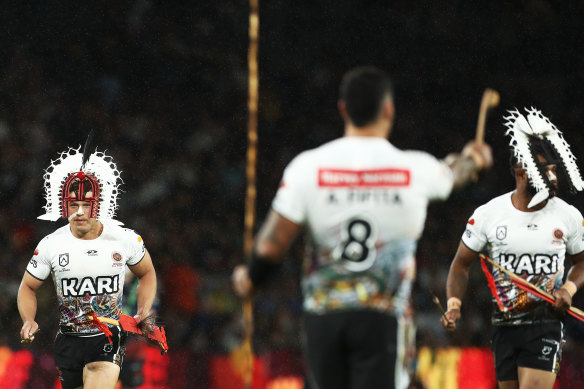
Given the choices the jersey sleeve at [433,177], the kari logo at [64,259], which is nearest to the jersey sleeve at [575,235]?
the jersey sleeve at [433,177]

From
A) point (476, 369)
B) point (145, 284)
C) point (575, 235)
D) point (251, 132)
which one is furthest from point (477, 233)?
point (251, 132)

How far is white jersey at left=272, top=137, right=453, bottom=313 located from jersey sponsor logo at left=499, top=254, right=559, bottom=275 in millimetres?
2683

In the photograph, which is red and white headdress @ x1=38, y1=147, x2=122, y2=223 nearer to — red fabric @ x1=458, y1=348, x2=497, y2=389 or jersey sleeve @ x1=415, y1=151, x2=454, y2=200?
jersey sleeve @ x1=415, y1=151, x2=454, y2=200

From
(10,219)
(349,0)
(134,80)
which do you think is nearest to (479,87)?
(349,0)

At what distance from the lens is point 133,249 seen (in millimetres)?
6988

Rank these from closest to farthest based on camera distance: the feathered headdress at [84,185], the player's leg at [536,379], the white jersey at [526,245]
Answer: the player's leg at [536,379] < the white jersey at [526,245] < the feathered headdress at [84,185]

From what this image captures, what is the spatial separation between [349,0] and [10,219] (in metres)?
5.59

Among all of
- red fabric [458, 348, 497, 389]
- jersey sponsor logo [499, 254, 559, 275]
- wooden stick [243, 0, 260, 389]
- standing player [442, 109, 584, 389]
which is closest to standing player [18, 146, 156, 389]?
standing player [442, 109, 584, 389]

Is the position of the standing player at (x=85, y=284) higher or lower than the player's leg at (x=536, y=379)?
higher

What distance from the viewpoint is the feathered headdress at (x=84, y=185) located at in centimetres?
694

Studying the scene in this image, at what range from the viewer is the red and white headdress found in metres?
6.94

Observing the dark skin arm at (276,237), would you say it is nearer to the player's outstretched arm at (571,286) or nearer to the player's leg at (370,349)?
the player's leg at (370,349)

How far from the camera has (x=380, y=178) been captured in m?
3.84

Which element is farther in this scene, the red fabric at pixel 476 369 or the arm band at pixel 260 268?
the red fabric at pixel 476 369
